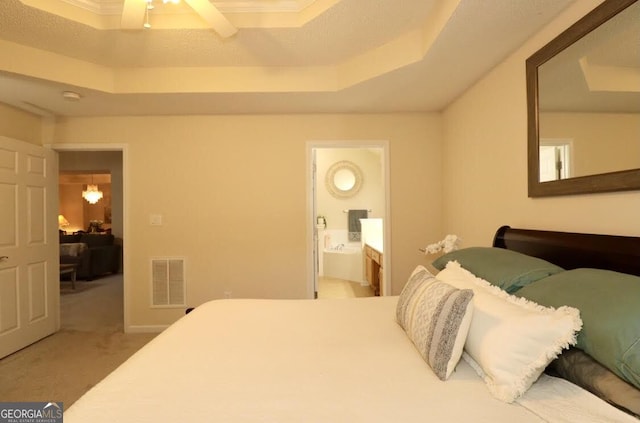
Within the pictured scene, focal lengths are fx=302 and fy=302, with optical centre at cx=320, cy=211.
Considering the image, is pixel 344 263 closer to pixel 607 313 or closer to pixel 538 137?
pixel 538 137

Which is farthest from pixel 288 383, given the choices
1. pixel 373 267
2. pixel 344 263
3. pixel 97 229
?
pixel 97 229

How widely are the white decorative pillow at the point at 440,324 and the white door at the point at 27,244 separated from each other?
351 cm

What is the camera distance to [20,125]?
3.01 metres

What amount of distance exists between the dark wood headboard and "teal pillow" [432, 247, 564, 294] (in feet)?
0.33

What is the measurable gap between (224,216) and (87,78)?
1.64 meters

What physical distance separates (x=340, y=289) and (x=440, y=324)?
397 centimetres

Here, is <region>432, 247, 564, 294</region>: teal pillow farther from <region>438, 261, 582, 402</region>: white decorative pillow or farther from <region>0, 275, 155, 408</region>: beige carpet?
<region>0, 275, 155, 408</region>: beige carpet

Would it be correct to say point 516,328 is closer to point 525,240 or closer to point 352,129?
point 525,240

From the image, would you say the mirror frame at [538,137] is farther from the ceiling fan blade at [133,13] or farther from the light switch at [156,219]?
the light switch at [156,219]

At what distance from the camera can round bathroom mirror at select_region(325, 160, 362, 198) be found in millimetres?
5707

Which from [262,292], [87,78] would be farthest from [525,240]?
[87,78]

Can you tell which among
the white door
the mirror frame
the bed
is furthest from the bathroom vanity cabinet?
the white door

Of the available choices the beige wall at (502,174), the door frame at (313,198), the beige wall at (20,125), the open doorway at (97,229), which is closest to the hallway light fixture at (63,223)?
the open doorway at (97,229)

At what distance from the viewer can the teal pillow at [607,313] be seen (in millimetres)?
821
